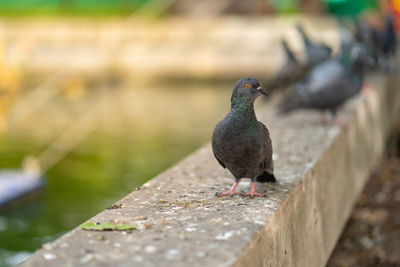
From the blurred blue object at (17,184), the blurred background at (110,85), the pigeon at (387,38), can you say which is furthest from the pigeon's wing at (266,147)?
the pigeon at (387,38)

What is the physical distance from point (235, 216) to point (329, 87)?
3766 mm

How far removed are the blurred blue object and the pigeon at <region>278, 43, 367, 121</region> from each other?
4.71m

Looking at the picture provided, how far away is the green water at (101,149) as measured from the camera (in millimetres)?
9789

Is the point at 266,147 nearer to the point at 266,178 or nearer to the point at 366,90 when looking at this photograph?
the point at 266,178

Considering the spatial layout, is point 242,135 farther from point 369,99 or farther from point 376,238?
point 369,99

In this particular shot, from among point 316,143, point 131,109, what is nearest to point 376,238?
point 316,143

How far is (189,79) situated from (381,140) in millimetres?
14451

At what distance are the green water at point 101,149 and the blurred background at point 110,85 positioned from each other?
0.09 feet

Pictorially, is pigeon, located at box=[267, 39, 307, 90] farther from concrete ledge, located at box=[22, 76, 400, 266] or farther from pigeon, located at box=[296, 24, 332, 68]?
concrete ledge, located at box=[22, 76, 400, 266]

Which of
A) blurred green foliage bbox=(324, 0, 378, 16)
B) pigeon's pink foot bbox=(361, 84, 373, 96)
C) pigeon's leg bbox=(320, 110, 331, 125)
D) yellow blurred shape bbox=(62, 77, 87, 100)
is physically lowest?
yellow blurred shape bbox=(62, 77, 87, 100)

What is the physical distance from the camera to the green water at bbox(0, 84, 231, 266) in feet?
32.1

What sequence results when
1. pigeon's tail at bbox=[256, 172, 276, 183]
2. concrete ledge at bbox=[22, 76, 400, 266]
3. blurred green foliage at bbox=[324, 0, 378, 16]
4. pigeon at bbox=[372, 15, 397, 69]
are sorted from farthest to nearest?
blurred green foliage at bbox=[324, 0, 378, 16]
pigeon at bbox=[372, 15, 397, 69]
pigeon's tail at bbox=[256, 172, 276, 183]
concrete ledge at bbox=[22, 76, 400, 266]

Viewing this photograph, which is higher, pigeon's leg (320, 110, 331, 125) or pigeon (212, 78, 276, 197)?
pigeon (212, 78, 276, 197)

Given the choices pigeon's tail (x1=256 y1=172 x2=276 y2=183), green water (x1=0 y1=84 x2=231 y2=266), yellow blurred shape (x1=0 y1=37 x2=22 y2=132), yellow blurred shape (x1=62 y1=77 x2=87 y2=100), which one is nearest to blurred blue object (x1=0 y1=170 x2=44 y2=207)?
green water (x1=0 y1=84 x2=231 y2=266)
